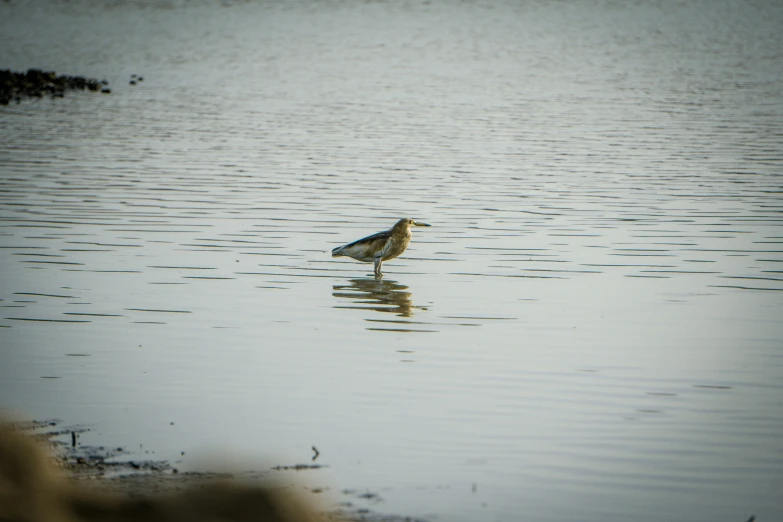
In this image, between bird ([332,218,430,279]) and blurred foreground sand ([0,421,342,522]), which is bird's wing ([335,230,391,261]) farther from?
blurred foreground sand ([0,421,342,522])

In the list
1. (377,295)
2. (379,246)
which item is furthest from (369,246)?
(377,295)

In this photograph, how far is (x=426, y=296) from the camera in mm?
15781

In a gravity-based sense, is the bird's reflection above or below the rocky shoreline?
below

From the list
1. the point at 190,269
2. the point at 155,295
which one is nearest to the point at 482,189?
the point at 190,269

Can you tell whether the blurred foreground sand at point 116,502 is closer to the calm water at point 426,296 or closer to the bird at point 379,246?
the calm water at point 426,296

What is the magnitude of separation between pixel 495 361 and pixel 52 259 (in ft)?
27.9

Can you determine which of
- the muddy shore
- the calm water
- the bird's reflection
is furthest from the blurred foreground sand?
the bird's reflection

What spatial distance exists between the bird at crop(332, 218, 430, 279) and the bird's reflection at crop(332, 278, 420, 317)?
36 cm

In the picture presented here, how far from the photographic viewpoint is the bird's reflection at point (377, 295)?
49.5 feet

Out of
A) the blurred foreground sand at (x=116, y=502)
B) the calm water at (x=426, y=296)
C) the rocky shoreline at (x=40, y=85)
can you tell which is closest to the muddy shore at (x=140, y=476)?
the calm water at (x=426, y=296)

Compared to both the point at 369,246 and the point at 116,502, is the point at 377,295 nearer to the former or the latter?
the point at 369,246

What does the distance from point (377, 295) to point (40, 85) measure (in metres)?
36.0

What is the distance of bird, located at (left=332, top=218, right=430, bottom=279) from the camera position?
16875mm

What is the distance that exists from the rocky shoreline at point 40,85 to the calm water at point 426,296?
2.80 metres
